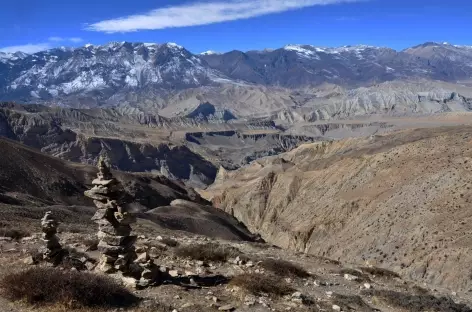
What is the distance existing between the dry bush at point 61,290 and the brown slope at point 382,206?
27.8 meters

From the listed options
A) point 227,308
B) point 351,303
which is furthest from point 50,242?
point 351,303

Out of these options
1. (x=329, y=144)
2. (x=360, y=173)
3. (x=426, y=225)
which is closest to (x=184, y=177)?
(x=329, y=144)

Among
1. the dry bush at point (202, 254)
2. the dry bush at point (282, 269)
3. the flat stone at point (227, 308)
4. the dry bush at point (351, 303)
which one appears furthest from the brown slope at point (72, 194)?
the flat stone at point (227, 308)

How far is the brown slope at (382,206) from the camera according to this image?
39.1 meters

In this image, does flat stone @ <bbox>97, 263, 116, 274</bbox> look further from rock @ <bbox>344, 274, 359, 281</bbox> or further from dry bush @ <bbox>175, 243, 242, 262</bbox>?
rock @ <bbox>344, 274, 359, 281</bbox>

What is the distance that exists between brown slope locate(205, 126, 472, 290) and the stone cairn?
86.5ft

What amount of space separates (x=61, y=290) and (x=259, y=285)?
541 centimetres

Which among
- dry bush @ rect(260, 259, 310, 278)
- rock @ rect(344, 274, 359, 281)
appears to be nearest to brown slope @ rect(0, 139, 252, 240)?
dry bush @ rect(260, 259, 310, 278)

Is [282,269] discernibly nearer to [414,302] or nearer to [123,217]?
[414,302]

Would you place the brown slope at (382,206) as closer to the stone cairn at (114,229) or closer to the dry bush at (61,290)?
the stone cairn at (114,229)

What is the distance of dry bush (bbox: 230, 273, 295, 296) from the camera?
13.6m

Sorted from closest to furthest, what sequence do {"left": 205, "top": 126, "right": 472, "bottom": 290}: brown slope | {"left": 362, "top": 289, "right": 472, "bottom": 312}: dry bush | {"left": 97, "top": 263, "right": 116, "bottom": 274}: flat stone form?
{"left": 97, "top": 263, "right": 116, "bottom": 274}: flat stone < {"left": 362, "top": 289, "right": 472, "bottom": 312}: dry bush < {"left": 205, "top": 126, "right": 472, "bottom": 290}: brown slope

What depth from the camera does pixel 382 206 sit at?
53.1m

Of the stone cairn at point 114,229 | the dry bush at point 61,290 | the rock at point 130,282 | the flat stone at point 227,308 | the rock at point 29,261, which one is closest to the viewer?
the dry bush at point 61,290
